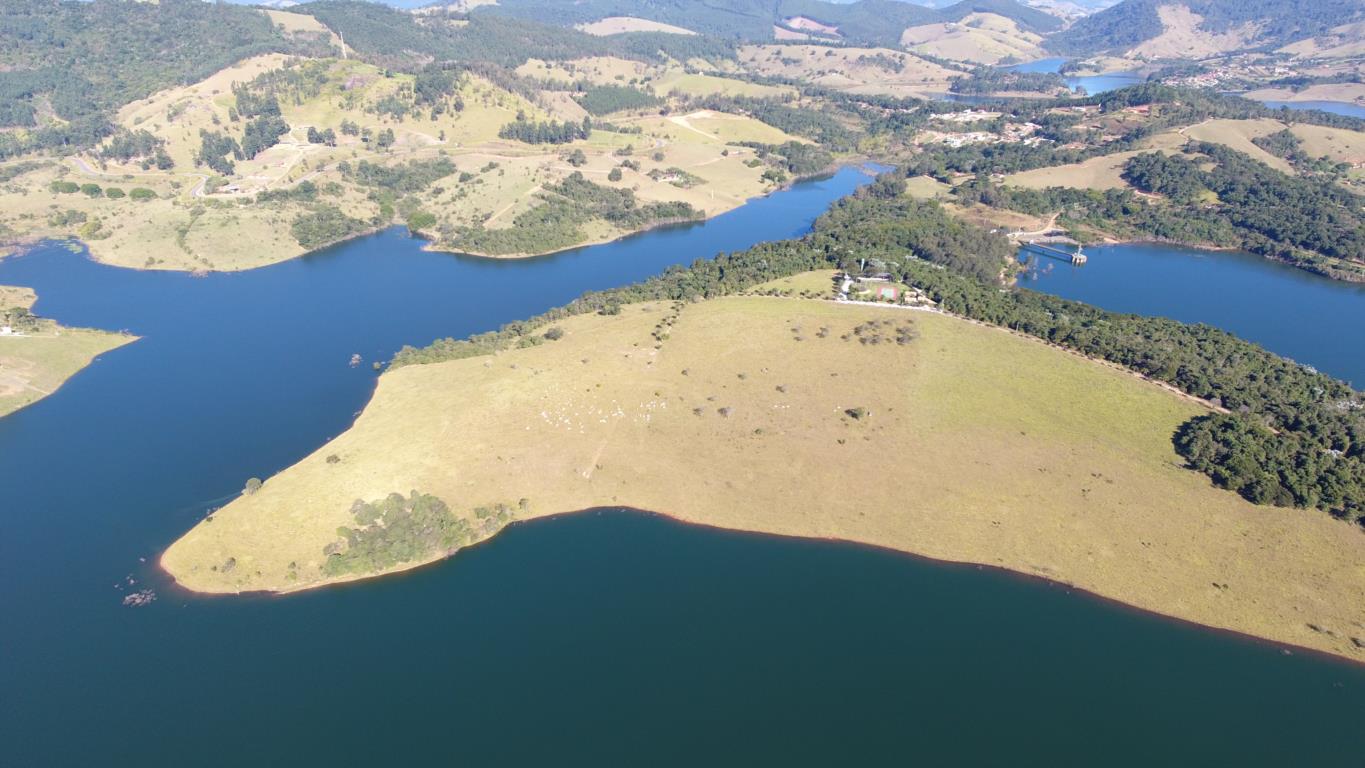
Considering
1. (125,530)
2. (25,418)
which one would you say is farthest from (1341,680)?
(25,418)

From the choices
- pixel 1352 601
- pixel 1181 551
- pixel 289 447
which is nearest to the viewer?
pixel 1352 601

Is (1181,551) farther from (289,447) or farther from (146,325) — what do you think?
Answer: (146,325)

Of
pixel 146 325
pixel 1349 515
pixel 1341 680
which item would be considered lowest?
pixel 146 325

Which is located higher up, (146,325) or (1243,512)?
(1243,512)

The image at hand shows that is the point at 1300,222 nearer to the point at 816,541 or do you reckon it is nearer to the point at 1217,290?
the point at 1217,290

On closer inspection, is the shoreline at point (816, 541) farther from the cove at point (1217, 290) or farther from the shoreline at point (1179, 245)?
the shoreline at point (1179, 245)

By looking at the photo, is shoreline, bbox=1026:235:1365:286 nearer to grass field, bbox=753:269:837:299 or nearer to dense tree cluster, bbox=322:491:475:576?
grass field, bbox=753:269:837:299

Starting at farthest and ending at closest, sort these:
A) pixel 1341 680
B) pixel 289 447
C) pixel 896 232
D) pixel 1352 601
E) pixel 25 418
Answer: pixel 896 232
pixel 25 418
pixel 289 447
pixel 1352 601
pixel 1341 680

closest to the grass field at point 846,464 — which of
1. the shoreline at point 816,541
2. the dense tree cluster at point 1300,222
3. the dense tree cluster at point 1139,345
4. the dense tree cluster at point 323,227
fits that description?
the shoreline at point 816,541
